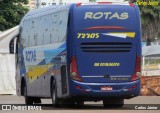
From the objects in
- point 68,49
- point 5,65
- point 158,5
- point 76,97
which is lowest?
point 158,5

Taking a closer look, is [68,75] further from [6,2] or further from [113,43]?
[6,2]

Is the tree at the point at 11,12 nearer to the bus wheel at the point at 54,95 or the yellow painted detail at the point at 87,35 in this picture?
the bus wheel at the point at 54,95

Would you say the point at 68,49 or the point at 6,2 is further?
the point at 6,2

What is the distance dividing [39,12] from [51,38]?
7.08ft

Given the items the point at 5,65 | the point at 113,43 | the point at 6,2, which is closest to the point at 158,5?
the point at 6,2

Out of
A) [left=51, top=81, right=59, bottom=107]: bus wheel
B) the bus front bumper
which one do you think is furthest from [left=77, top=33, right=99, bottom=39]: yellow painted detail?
[left=51, top=81, right=59, bottom=107]: bus wheel

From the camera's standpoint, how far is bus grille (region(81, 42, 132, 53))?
23859 millimetres

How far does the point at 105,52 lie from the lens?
24.0 metres

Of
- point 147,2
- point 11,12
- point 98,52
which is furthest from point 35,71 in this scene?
point 147,2

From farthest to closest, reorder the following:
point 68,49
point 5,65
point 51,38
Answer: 1. point 5,65
2. point 51,38
3. point 68,49

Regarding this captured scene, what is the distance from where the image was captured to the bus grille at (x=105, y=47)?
23.9 meters

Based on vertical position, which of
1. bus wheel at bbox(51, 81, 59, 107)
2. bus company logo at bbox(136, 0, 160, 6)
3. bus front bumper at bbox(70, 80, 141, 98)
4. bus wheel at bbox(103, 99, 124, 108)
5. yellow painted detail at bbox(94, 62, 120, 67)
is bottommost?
bus company logo at bbox(136, 0, 160, 6)

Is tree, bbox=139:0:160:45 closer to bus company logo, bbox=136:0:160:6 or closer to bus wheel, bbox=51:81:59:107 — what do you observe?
bus company logo, bbox=136:0:160:6

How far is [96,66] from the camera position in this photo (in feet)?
78.5
